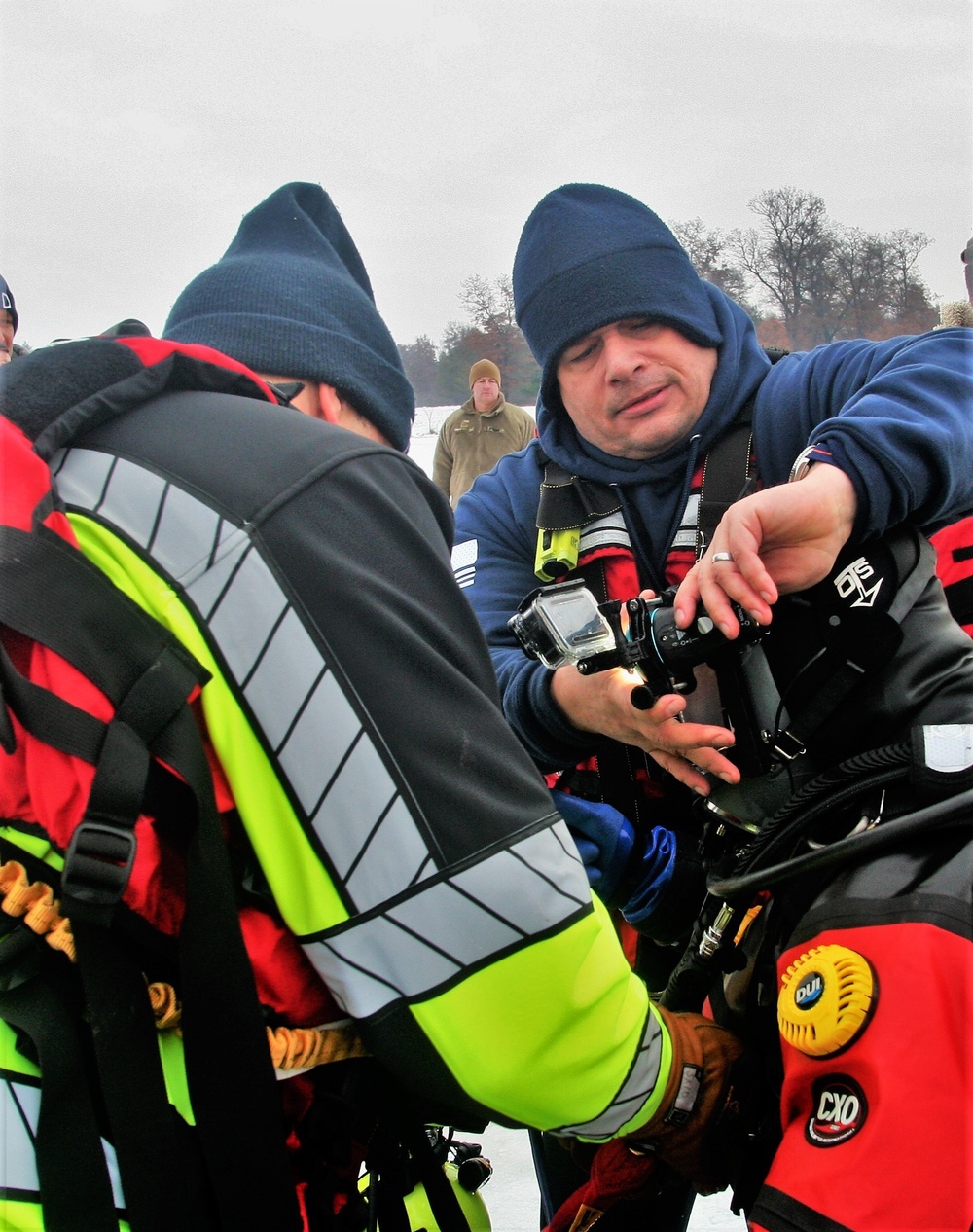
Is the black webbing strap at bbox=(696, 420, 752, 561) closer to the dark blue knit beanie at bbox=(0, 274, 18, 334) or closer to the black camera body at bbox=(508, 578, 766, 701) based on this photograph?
the black camera body at bbox=(508, 578, 766, 701)

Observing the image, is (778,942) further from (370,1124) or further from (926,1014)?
(370,1124)

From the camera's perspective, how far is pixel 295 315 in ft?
3.86

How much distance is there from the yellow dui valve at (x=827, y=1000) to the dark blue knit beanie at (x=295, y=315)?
895 mm

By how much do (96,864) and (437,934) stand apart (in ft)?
0.98

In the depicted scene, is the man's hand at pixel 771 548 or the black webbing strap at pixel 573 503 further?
the black webbing strap at pixel 573 503

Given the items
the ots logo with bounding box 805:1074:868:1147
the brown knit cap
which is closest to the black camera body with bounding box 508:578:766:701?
the ots logo with bounding box 805:1074:868:1147

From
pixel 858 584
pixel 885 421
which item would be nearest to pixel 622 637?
pixel 858 584

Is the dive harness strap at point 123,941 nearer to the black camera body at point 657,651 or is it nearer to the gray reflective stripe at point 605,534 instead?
the black camera body at point 657,651

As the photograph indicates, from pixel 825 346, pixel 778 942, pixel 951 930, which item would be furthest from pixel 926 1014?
pixel 825 346

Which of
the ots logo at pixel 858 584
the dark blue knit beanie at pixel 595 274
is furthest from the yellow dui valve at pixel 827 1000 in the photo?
the dark blue knit beanie at pixel 595 274

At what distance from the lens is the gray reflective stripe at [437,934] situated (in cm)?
77

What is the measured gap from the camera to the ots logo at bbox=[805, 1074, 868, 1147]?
829mm

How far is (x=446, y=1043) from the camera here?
2.62 ft

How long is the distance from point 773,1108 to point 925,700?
554mm
